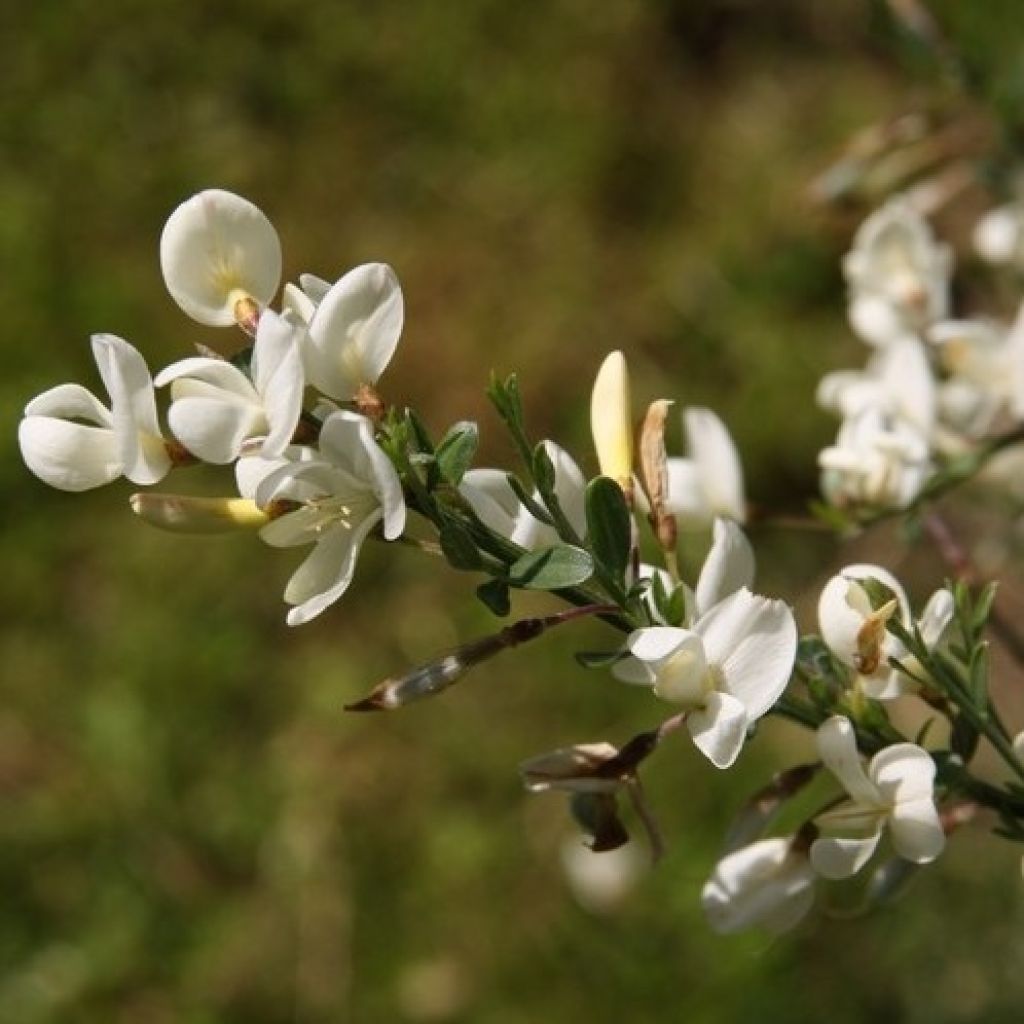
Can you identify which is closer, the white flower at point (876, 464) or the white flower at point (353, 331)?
the white flower at point (353, 331)

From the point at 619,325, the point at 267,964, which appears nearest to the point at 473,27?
the point at 619,325

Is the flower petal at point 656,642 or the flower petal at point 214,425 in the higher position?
the flower petal at point 214,425

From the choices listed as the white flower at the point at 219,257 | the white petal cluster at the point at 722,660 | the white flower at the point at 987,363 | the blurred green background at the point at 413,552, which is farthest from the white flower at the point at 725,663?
the blurred green background at the point at 413,552

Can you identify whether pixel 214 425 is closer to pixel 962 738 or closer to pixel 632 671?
pixel 632 671

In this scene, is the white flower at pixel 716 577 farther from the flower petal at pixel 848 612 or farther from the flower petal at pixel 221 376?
the flower petal at pixel 221 376

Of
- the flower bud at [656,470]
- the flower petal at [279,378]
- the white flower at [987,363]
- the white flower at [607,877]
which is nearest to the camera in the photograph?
the flower petal at [279,378]

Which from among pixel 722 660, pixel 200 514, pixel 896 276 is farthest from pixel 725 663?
pixel 896 276

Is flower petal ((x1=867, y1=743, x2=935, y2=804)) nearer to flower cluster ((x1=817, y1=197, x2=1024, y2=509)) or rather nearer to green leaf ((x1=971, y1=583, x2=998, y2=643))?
green leaf ((x1=971, y1=583, x2=998, y2=643))
